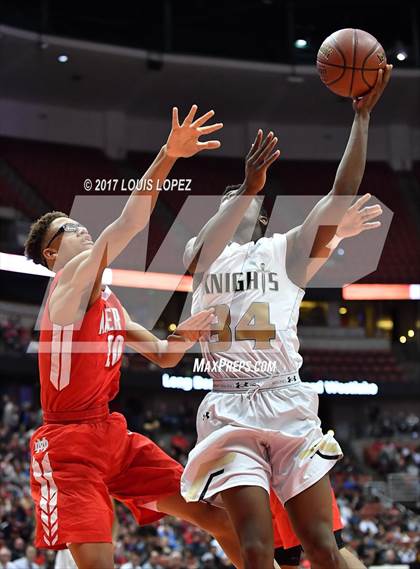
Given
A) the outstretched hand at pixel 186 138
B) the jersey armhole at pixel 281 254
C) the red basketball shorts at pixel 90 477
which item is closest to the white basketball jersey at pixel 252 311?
the jersey armhole at pixel 281 254

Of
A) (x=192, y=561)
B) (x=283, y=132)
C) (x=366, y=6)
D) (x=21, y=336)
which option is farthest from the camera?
(x=283, y=132)

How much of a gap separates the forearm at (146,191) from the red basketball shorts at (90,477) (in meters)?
1.02

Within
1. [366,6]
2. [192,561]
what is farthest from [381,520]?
[366,6]

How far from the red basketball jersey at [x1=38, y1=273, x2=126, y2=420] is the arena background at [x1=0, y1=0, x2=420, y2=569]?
37.0 feet

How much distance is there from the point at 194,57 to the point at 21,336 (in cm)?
706

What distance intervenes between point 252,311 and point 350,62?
3.91 ft

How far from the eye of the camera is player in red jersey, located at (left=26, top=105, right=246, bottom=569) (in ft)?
12.4

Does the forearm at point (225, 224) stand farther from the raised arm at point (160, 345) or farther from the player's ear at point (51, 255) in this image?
the player's ear at point (51, 255)

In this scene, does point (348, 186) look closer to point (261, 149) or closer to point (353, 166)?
point (353, 166)

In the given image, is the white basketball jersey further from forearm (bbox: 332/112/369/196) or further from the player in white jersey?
forearm (bbox: 332/112/369/196)

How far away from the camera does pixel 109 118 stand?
21.1 m

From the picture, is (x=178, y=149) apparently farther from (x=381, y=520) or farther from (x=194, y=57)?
(x=194, y=57)

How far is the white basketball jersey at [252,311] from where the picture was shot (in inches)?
149

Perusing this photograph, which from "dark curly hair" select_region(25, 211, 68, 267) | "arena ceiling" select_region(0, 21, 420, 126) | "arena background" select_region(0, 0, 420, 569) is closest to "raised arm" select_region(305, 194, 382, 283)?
"dark curly hair" select_region(25, 211, 68, 267)
